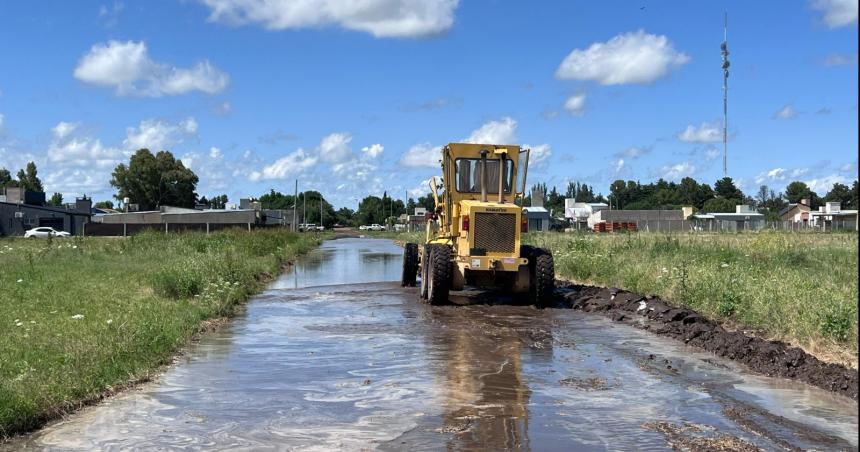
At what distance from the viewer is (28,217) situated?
7625cm

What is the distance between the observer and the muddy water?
7277 mm

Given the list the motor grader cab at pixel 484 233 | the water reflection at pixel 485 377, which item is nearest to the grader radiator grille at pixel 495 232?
the motor grader cab at pixel 484 233

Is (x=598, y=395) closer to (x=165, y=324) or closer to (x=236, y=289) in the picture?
(x=165, y=324)

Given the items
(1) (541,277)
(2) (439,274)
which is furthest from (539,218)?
(2) (439,274)

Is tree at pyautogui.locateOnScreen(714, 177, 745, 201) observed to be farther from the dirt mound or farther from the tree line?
the dirt mound

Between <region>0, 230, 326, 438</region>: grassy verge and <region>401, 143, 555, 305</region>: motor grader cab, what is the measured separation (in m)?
5.15

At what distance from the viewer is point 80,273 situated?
2347cm

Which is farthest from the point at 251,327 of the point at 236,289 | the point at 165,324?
the point at 236,289

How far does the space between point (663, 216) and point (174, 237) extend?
87.5 metres

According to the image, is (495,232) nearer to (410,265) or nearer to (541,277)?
(541,277)

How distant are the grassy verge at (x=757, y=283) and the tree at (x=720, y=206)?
116003mm

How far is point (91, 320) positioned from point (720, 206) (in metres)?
136

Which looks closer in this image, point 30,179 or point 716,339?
point 716,339

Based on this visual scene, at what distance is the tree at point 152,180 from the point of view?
11769cm
